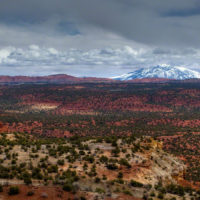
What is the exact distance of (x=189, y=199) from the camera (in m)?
22.2

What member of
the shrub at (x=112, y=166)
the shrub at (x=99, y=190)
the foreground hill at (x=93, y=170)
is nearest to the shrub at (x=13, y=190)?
the foreground hill at (x=93, y=170)

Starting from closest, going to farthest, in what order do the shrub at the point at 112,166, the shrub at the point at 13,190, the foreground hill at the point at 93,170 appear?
the shrub at the point at 13,190 < the foreground hill at the point at 93,170 < the shrub at the point at 112,166

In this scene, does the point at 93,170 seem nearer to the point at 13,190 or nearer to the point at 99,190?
the point at 99,190

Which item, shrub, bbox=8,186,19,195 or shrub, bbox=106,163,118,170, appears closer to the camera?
shrub, bbox=8,186,19,195

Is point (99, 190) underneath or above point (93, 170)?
underneath

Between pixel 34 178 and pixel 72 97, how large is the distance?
6001 inches

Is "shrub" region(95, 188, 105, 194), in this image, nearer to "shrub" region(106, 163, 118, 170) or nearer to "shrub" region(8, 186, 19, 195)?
"shrub" region(106, 163, 118, 170)

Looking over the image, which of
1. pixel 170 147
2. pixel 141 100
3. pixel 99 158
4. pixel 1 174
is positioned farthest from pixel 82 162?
pixel 141 100

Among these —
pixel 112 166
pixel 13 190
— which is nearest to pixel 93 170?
pixel 112 166

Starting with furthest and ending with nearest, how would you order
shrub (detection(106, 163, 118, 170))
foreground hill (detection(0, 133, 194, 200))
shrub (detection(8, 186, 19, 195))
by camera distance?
shrub (detection(106, 163, 118, 170))
foreground hill (detection(0, 133, 194, 200))
shrub (detection(8, 186, 19, 195))

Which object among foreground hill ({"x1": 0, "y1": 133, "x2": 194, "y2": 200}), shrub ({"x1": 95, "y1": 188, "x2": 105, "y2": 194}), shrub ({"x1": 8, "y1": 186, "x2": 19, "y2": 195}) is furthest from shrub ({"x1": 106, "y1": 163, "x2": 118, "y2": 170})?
shrub ({"x1": 8, "y1": 186, "x2": 19, "y2": 195})

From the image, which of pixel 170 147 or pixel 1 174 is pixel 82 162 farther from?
pixel 170 147

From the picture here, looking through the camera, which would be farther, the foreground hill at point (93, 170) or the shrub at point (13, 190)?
the foreground hill at point (93, 170)

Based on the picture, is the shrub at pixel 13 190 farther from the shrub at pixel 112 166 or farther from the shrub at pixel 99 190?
the shrub at pixel 112 166
